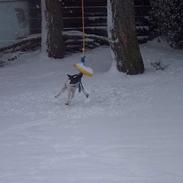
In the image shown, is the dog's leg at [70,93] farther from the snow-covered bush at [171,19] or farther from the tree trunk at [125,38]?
the snow-covered bush at [171,19]

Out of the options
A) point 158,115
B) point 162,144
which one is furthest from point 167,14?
point 162,144

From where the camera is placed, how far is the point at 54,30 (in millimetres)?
11312

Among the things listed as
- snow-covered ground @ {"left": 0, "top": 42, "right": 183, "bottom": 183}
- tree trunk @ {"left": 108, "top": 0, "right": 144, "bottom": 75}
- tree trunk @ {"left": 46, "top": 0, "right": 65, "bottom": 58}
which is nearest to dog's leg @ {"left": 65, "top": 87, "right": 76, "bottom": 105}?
snow-covered ground @ {"left": 0, "top": 42, "right": 183, "bottom": 183}

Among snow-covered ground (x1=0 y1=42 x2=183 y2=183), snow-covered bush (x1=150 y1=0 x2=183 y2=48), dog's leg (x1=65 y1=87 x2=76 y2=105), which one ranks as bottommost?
snow-covered ground (x1=0 y1=42 x2=183 y2=183)

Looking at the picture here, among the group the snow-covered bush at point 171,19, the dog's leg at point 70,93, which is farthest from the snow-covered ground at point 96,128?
the snow-covered bush at point 171,19

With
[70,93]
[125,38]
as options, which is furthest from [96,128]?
[125,38]

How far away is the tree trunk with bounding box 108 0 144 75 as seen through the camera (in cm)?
932

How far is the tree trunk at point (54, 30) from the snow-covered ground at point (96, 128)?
35.1 inches

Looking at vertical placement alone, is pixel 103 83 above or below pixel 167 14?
below

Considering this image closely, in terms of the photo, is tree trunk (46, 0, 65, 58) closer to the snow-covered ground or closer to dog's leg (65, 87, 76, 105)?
the snow-covered ground

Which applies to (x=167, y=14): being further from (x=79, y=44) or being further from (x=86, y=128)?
(x=86, y=128)

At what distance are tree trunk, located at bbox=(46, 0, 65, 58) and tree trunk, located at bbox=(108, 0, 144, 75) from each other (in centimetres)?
206

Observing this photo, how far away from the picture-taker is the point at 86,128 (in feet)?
22.0

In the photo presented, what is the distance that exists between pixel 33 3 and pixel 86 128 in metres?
8.01
